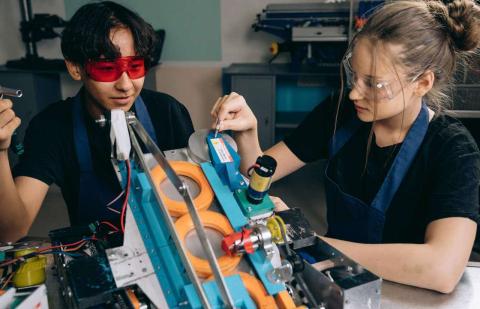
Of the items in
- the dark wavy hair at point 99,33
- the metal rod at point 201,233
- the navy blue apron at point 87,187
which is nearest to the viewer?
the metal rod at point 201,233

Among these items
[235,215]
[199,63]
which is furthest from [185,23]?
[235,215]

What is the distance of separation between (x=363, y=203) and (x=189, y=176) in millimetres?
594

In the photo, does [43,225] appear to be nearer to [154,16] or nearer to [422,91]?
[154,16]

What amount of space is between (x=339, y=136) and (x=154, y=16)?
2.95 meters

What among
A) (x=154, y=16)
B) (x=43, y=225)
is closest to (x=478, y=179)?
(x=43, y=225)

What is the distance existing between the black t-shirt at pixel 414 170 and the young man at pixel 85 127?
644 mm

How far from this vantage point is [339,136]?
150cm

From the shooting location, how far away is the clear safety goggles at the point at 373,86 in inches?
48.1

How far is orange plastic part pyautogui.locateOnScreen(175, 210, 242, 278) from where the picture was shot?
2.71 feet

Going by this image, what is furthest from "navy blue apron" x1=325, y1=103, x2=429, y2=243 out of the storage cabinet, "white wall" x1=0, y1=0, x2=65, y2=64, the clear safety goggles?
"white wall" x1=0, y1=0, x2=65, y2=64

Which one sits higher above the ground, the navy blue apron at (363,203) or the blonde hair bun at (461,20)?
the blonde hair bun at (461,20)

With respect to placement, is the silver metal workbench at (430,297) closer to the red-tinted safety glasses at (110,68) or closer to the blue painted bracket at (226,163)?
the blue painted bracket at (226,163)

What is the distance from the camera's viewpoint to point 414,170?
1306mm

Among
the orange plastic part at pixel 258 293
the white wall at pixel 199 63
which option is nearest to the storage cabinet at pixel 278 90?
the white wall at pixel 199 63
